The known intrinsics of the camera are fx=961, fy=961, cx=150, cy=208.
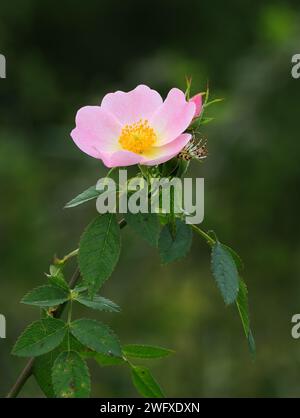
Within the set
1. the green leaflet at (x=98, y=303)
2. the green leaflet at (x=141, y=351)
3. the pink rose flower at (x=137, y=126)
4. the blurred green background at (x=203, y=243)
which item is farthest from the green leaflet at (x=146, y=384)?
the blurred green background at (x=203, y=243)

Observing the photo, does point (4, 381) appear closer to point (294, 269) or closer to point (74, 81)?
point (294, 269)

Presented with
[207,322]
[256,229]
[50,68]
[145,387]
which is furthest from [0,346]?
[50,68]

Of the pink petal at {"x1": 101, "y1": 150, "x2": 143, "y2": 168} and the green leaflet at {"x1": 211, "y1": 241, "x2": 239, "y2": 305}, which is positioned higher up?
the pink petal at {"x1": 101, "y1": 150, "x2": 143, "y2": 168}

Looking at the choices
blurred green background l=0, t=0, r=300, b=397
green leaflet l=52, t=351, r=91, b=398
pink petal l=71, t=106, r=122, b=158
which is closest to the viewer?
A: green leaflet l=52, t=351, r=91, b=398

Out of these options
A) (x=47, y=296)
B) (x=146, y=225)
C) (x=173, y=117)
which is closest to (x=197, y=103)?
(x=173, y=117)

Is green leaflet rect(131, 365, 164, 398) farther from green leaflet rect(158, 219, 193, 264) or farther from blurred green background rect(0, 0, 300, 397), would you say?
blurred green background rect(0, 0, 300, 397)

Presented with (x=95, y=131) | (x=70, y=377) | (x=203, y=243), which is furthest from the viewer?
(x=203, y=243)

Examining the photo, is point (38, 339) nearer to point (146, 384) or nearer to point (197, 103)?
point (146, 384)

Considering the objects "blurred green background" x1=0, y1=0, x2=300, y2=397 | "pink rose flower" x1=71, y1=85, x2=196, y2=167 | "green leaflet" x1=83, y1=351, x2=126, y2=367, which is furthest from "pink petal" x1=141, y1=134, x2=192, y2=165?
"blurred green background" x1=0, y1=0, x2=300, y2=397
